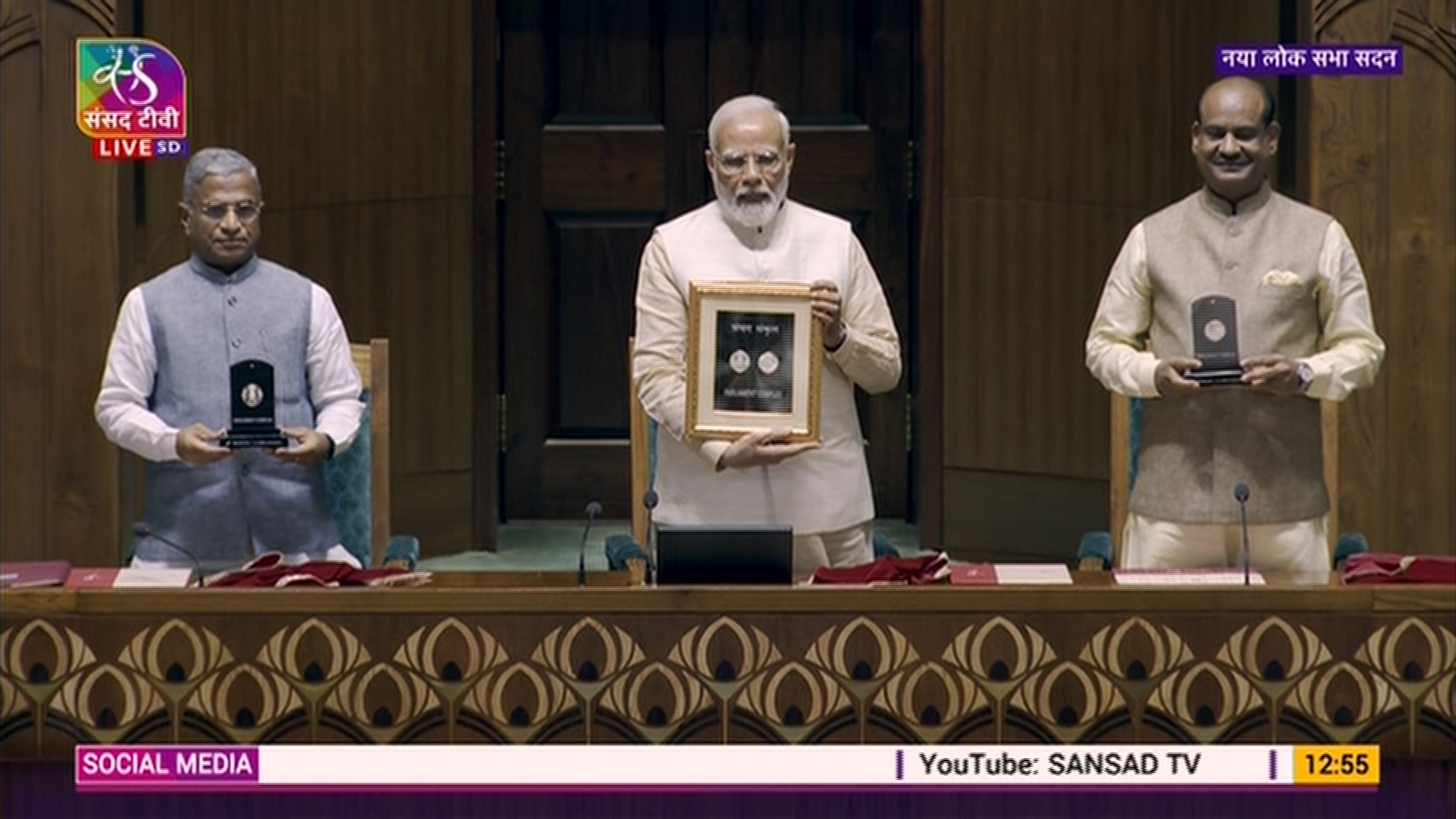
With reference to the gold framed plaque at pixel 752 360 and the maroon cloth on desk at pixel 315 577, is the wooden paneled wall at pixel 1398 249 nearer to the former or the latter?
the gold framed plaque at pixel 752 360

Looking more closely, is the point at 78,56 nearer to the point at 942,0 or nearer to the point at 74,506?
the point at 74,506

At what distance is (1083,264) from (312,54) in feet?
7.63

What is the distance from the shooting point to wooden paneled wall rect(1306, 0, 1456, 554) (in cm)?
640

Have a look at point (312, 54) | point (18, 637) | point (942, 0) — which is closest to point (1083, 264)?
point (942, 0)

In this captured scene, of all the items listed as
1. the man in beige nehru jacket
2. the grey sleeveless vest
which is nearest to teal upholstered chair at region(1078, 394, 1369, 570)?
the man in beige nehru jacket

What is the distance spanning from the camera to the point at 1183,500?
16.6 ft

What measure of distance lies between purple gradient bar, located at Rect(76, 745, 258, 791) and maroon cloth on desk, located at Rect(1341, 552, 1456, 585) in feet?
5.93

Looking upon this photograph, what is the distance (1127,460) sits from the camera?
5398mm

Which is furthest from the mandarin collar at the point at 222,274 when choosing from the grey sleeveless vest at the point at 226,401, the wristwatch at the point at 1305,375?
the wristwatch at the point at 1305,375

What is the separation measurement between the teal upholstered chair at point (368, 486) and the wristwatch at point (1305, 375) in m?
1.69

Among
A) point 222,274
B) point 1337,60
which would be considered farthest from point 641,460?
point 1337,60

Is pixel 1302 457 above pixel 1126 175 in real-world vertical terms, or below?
below

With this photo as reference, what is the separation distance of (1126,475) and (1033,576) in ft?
3.46

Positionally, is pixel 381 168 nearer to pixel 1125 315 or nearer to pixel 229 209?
pixel 229 209
